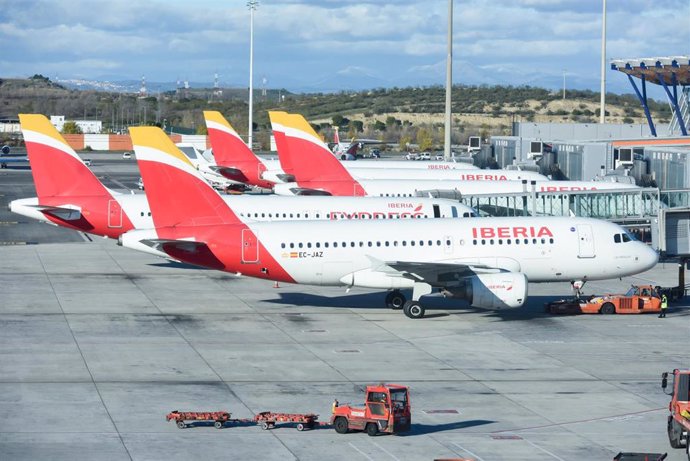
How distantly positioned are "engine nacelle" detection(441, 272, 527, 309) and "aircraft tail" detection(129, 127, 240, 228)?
36.1 ft

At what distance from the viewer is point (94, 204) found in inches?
2406

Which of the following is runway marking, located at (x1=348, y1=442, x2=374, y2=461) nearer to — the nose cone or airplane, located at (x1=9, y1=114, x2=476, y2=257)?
the nose cone

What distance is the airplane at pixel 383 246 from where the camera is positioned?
5031 cm

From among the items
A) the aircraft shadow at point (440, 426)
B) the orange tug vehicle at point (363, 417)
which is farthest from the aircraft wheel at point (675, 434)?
the orange tug vehicle at point (363, 417)

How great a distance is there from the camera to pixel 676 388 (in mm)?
30219

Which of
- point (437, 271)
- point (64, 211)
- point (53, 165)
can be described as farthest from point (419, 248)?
point (53, 165)

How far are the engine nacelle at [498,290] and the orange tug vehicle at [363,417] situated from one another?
17584mm

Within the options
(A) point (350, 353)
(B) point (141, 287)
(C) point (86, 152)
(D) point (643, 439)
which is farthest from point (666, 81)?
(C) point (86, 152)

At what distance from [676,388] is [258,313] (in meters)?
25.3

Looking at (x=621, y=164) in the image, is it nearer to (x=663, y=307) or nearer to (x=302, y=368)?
(x=663, y=307)

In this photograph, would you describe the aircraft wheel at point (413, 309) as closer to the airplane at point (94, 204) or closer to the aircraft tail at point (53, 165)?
the airplane at point (94, 204)

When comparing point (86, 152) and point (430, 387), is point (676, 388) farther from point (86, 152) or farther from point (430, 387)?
point (86, 152)

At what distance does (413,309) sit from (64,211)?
20170 millimetres

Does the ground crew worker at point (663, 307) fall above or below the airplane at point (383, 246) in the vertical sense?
below
